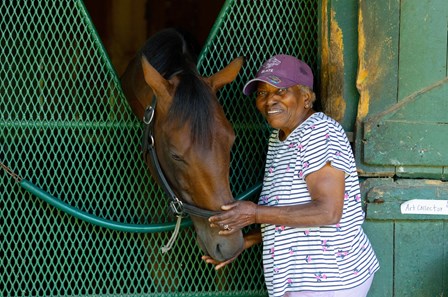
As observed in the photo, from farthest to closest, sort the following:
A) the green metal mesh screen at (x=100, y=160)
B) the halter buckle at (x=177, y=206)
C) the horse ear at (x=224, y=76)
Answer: the green metal mesh screen at (x=100, y=160)
the horse ear at (x=224, y=76)
the halter buckle at (x=177, y=206)

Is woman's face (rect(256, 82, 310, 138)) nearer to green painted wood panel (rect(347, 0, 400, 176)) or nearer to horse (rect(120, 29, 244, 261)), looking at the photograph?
horse (rect(120, 29, 244, 261))

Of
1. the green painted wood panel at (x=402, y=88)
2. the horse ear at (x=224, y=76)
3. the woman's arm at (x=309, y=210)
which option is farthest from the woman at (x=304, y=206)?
the green painted wood panel at (x=402, y=88)

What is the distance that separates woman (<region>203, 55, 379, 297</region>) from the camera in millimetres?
2039

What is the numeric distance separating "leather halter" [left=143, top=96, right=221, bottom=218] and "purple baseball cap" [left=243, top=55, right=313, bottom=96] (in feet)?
1.23

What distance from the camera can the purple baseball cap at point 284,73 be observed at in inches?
86.0

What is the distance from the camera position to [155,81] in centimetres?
215

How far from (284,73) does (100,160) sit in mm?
822

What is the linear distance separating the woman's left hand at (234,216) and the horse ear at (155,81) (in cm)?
45

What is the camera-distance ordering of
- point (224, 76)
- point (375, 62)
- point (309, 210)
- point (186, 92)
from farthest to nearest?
point (375, 62) → point (224, 76) → point (186, 92) → point (309, 210)

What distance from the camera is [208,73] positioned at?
8.57 feet

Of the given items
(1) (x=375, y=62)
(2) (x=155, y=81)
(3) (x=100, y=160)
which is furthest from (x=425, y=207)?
(3) (x=100, y=160)

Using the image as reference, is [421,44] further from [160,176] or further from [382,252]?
[160,176]

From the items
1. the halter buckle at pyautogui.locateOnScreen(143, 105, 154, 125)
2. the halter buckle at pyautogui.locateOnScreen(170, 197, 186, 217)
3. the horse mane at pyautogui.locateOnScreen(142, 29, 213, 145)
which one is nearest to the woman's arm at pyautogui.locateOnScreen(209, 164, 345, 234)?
the halter buckle at pyautogui.locateOnScreen(170, 197, 186, 217)

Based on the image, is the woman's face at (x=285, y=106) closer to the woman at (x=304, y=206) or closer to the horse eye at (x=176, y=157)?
the woman at (x=304, y=206)
